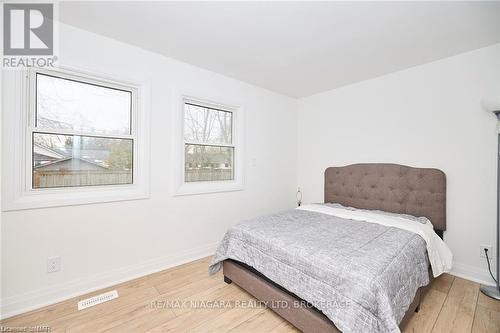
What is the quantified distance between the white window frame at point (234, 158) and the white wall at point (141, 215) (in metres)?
0.08

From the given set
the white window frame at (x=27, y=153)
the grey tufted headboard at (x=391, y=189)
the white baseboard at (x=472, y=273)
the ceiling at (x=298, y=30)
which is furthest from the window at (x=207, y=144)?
the white baseboard at (x=472, y=273)

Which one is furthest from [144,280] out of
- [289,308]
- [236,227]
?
[289,308]

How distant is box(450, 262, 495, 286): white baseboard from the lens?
215 centimetres

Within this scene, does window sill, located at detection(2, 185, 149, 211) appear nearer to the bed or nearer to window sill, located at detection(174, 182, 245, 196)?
window sill, located at detection(174, 182, 245, 196)

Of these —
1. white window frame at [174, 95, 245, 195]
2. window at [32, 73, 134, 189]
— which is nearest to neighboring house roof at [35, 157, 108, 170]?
window at [32, 73, 134, 189]

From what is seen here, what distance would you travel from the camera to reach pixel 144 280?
7.29ft

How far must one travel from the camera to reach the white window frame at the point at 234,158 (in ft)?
8.45

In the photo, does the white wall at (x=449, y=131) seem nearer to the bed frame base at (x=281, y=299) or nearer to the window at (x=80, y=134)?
the bed frame base at (x=281, y=299)

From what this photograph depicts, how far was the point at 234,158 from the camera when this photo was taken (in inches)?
128

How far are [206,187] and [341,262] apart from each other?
193 centimetres

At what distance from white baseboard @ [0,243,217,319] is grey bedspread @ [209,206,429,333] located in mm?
674

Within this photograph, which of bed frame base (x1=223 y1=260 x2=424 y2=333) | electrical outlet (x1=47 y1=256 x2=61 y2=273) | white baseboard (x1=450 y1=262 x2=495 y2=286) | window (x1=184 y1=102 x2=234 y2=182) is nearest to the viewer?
bed frame base (x1=223 y1=260 x2=424 y2=333)

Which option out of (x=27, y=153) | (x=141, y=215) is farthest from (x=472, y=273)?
(x=27, y=153)

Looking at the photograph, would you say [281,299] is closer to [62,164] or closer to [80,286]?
[80,286]
